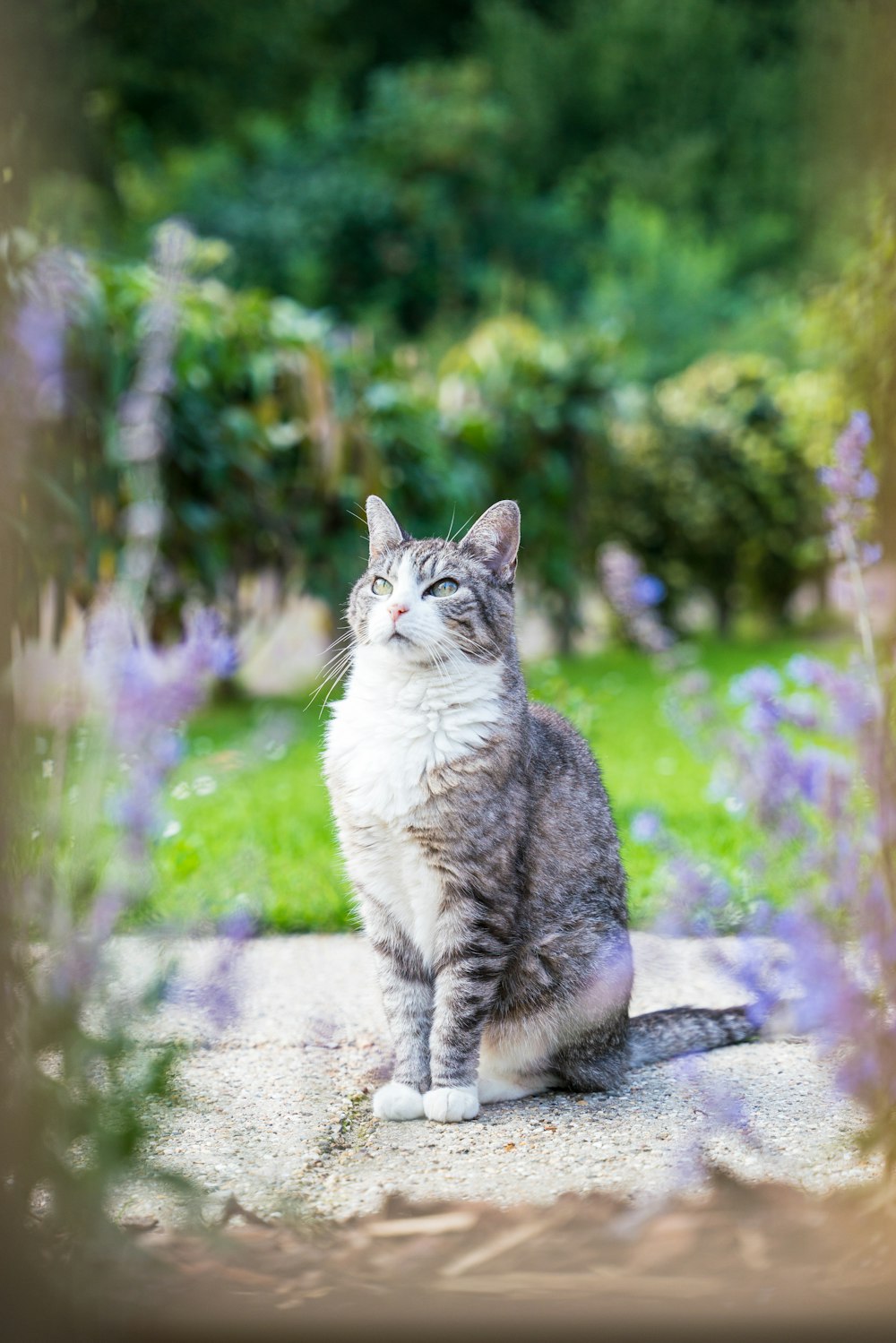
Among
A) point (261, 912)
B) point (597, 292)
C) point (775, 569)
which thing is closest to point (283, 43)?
point (597, 292)

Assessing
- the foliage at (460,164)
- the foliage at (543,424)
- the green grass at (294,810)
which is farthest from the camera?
the foliage at (460,164)

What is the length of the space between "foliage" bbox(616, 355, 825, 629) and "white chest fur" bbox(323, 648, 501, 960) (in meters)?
6.33

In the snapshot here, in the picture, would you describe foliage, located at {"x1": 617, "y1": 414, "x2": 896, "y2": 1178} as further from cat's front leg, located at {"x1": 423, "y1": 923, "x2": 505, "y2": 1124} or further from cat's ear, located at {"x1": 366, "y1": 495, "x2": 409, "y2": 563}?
cat's ear, located at {"x1": 366, "y1": 495, "x2": 409, "y2": 563}

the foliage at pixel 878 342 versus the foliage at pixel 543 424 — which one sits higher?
the foliage at pixel 543 424

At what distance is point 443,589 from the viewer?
2195 millimetres

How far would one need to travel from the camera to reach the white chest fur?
6.85 feet

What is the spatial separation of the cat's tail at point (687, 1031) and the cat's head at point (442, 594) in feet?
2.30

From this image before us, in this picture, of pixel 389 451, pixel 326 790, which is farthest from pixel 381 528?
pixel 389 451

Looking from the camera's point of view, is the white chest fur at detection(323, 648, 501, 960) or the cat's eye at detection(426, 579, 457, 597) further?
the cat's eye at detection(426, 579, 457, 597)

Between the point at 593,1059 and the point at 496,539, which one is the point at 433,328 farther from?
the point at 593,1059

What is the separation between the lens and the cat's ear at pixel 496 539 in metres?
2.23

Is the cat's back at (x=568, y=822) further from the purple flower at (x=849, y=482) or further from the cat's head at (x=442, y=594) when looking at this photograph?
the purple flower at (x=849, y=482)

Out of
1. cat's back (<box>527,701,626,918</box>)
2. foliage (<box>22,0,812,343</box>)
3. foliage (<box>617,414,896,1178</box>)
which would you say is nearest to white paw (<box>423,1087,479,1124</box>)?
cat's back (<box>527,701,626,918</box>)

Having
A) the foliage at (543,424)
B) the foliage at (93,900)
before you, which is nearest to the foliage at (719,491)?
the foliage at (543,424)
